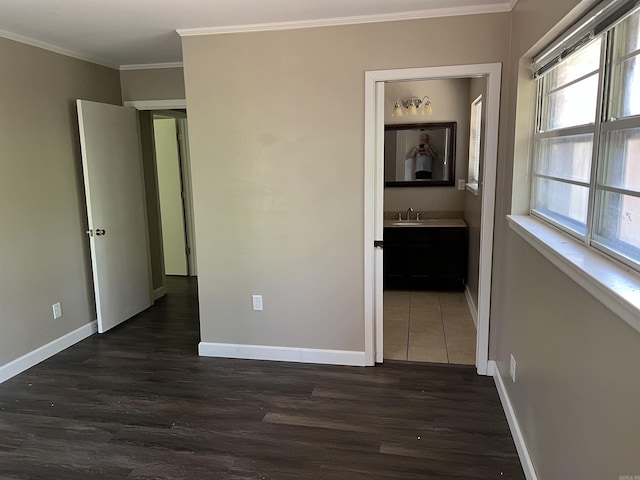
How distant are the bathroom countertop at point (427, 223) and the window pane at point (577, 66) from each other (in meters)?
2.70

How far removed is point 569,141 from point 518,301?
88 cm

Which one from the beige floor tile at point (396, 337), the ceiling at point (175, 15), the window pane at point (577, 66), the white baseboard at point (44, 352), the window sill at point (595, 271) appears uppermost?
the ceiling at point (175, 15)

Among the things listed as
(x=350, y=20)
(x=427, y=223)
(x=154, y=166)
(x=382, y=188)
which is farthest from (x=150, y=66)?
(x=427, y=223)

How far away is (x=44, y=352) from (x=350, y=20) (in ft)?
10.6

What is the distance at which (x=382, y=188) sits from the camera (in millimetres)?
3129

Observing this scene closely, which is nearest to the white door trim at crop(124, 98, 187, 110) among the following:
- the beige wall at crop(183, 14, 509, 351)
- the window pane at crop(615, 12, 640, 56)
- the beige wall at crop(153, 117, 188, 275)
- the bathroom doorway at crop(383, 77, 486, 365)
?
the beige wall at crop(183, 14, 509, 351)

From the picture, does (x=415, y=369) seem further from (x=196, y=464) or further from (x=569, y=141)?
(x=569, y=141)

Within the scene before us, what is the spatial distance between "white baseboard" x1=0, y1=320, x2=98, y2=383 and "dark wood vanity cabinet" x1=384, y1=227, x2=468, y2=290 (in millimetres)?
2961

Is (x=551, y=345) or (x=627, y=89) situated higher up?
(x=627, y=89)

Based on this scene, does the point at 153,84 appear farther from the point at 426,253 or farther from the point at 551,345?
the point at 551,345

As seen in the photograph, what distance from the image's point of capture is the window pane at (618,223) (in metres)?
1.39

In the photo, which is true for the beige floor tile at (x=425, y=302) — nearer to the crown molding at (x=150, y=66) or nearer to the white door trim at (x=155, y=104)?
the white door trim at (x=155, y=104)

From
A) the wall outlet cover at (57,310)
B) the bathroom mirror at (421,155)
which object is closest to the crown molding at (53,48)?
the wall outlet cover at (57,310)

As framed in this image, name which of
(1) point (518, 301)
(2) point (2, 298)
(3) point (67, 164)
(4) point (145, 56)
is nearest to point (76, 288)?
(2) point (2, 298)
